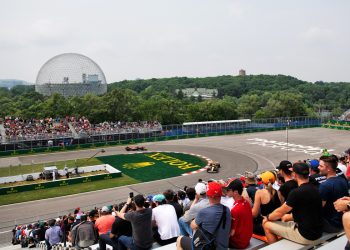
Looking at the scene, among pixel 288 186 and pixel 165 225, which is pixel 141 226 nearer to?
pixel 165 225

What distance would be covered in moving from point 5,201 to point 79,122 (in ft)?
92.4

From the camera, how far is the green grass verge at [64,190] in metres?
24.4

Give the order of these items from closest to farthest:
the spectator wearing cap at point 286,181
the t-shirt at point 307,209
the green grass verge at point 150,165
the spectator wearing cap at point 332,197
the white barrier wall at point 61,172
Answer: the t-shirt at point 307,209
the spectator wearing cap at point 332,197
the spectator wearing cap at point 286,181
the white barrier wall at point 61,172
the green grass verge at point 150,165

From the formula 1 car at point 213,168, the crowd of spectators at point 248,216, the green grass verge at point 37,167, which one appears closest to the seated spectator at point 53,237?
the crowd of spectators at point 248,216

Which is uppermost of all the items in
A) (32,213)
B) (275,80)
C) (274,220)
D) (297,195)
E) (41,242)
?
(275,80)

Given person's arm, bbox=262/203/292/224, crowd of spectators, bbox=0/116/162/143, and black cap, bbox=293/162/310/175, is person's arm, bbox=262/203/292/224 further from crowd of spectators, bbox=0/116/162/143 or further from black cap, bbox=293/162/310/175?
crowd of spectators, bbox=0/116/162/143

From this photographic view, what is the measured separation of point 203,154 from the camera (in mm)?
40344

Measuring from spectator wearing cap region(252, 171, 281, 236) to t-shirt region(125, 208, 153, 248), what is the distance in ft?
7.02

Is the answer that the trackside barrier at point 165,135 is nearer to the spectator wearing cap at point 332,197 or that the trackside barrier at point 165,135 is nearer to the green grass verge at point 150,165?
the green grass verge at point 150,165

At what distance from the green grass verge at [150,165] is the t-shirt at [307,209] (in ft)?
79.7

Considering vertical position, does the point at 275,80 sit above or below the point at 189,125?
above

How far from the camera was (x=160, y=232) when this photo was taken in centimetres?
681

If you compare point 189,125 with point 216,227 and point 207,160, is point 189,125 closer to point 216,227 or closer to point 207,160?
point 207,160

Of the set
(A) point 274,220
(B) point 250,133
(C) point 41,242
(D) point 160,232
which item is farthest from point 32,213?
(B) point 250,133
